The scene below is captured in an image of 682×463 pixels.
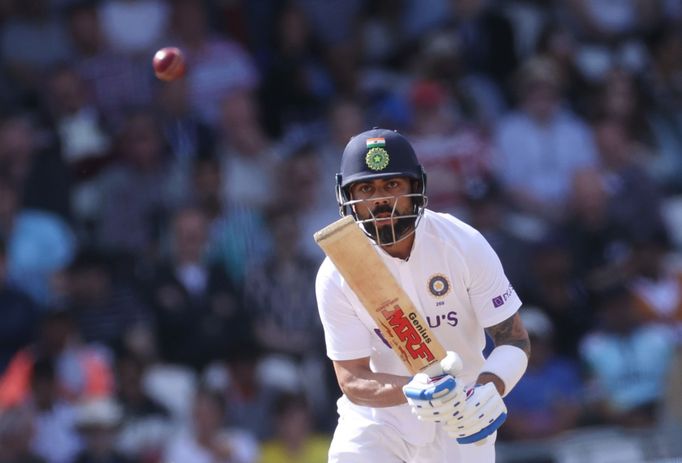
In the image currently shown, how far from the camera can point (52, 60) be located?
392 inches

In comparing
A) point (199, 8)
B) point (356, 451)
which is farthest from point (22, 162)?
point (356, 451)

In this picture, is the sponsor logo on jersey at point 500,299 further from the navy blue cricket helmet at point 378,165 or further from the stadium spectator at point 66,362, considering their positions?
the stadium spectator at point 66,362

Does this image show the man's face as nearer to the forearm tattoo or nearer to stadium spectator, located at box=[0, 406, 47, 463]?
Answer: the forearm tattoo

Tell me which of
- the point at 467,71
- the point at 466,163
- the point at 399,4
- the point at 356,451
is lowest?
the point at 356,451

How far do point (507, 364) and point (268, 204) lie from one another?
4836 mm

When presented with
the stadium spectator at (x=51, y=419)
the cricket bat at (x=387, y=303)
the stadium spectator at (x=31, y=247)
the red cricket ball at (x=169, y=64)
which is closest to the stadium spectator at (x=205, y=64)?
the stadium spectator at (x=31, y=247)

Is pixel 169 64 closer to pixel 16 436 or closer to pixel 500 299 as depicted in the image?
pixel 500 299

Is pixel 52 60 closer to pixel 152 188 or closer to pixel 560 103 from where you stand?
pixel 152 188

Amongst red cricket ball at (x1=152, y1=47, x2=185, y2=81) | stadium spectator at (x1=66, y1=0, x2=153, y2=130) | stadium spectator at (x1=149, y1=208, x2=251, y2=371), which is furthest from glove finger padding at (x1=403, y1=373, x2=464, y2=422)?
stadium spectator at (x1=66, y1=0, x2=153, y2=130)

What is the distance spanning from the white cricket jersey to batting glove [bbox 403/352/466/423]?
466mm

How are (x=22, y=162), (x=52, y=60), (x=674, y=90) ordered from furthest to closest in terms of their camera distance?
(x=674, y=90), (x=52, y=60), (x=22, y=162)

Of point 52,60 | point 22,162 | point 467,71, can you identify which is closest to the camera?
point 22,162

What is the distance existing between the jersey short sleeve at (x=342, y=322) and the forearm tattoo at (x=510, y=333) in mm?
490

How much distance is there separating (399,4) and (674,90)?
246 cm
